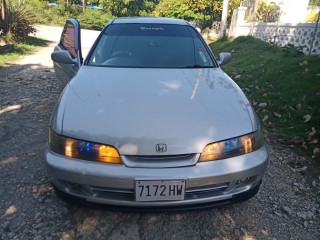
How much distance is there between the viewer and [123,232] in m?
2.28

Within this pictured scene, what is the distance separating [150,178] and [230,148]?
0.60 meters

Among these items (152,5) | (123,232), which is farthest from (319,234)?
(152,5)

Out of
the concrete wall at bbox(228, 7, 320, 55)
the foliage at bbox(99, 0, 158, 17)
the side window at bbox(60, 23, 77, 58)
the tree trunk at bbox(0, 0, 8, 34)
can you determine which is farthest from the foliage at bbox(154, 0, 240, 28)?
the side window at bbox(60, 23, 77, 58)

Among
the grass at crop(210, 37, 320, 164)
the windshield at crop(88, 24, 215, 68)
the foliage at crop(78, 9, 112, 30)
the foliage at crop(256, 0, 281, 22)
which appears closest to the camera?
the windshield at crop(88, 24, 215, 68)

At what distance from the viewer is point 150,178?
6.39ft

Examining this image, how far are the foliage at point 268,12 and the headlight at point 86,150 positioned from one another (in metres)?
15.3

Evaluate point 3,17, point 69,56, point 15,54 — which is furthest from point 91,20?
point 69,56

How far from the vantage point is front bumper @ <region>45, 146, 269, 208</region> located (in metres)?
1.98

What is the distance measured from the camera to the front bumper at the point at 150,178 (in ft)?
6.49

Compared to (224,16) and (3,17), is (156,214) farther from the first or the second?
(224,16)

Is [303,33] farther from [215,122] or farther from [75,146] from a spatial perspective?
[75,146]

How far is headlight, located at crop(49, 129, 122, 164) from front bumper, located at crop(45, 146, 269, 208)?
36 millimetres

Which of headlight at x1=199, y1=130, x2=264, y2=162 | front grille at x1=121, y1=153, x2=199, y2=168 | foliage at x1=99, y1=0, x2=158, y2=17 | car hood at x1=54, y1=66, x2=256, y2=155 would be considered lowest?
foliage at x1=99, y1=0, x2=158, y2=17

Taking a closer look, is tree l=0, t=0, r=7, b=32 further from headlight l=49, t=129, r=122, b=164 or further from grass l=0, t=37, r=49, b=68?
headlight l=49, t=129, r=122, b=164
